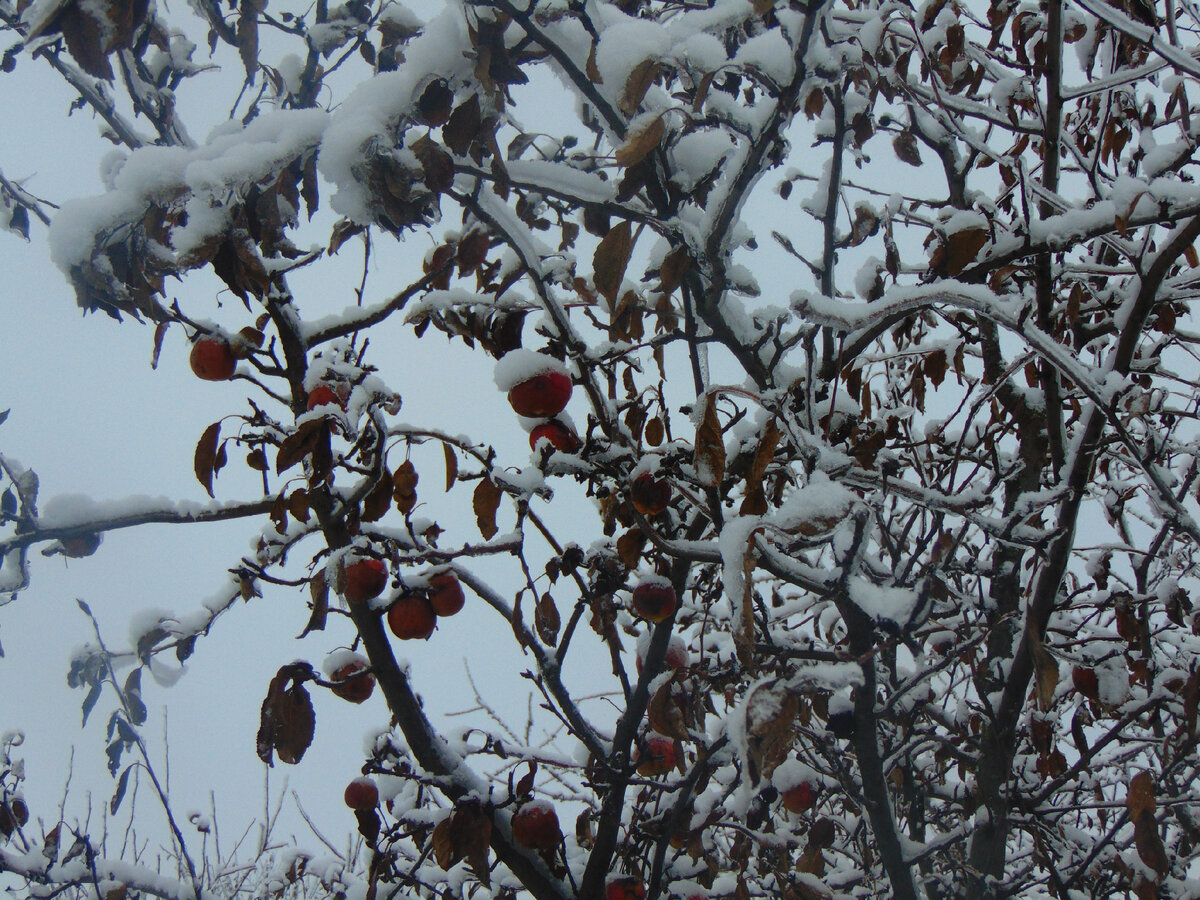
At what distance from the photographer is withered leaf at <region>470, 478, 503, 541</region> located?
63.7 inches

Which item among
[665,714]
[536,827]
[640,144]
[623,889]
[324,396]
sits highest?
[640,144]

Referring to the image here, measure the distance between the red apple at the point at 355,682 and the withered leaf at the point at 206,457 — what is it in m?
0.65

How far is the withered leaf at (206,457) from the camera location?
157cm

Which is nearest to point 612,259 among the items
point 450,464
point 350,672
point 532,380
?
point 532,380

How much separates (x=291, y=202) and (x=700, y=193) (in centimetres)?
84

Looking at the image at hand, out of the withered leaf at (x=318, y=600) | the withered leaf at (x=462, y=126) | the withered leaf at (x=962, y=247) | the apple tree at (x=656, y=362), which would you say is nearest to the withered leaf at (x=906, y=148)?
the apple tree at (x=656, y=362)

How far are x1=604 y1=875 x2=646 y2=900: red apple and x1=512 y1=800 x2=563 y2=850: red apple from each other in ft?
0.79

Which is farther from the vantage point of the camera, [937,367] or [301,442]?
[937,367]

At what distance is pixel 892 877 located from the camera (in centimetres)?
193

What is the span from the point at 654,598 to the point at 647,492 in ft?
1.21

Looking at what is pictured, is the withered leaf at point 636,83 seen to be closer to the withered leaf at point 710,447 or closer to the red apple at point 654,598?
the withered leaf at point 710,447

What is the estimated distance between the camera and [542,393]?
161cm

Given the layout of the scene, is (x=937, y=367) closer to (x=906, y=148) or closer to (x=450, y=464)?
(x=906, y=148)

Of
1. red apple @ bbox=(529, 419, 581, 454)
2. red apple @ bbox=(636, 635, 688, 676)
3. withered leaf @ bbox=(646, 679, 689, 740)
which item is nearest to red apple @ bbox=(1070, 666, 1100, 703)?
red apple @ bbox=(636, 635, 688, 676)
